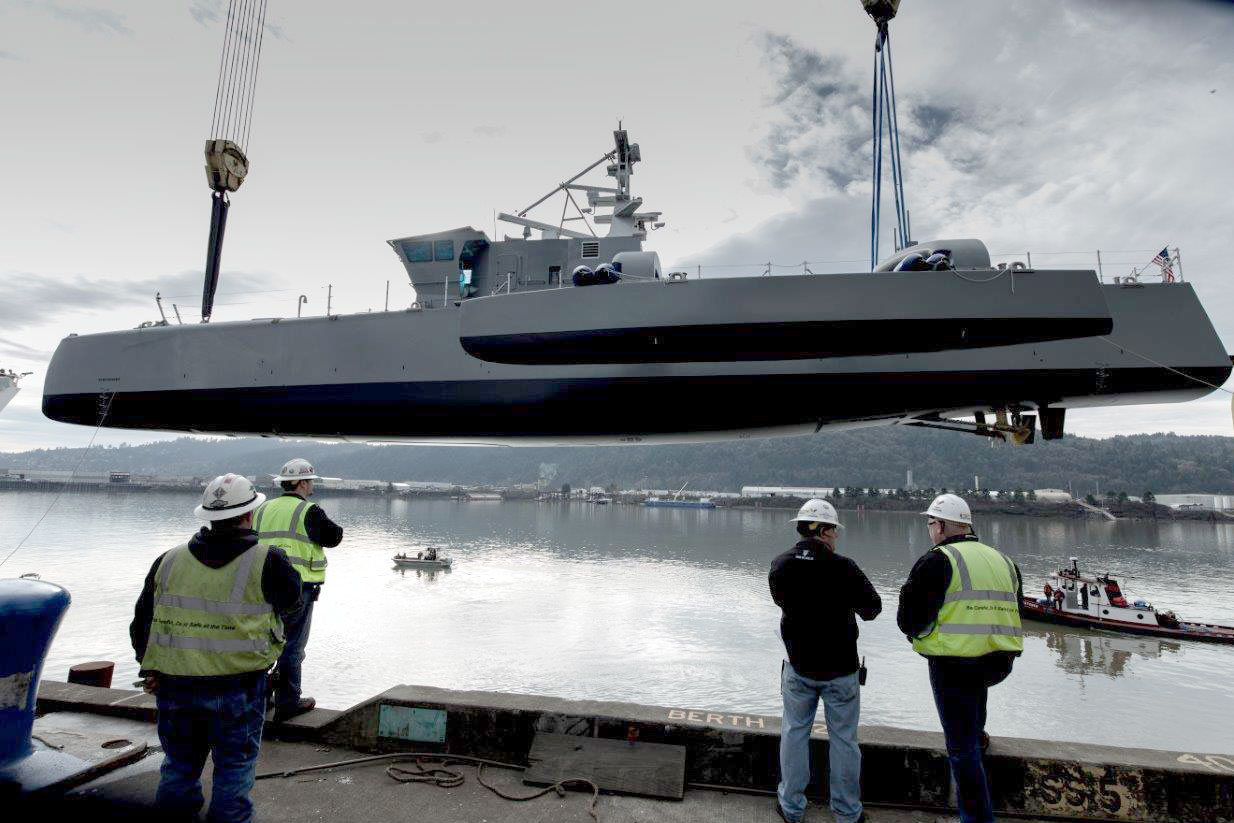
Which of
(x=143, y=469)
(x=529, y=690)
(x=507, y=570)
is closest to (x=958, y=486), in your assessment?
(x=507, y=570)

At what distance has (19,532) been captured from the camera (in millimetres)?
38938

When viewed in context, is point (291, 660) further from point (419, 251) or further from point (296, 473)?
point (419, 251)

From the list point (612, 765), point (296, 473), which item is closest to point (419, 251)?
point (296, 473)

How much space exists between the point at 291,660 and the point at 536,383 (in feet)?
11.9

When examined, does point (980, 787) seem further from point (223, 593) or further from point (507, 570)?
point (507, 570)

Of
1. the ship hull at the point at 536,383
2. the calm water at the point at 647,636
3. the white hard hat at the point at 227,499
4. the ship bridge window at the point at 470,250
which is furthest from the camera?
the calm water at the point at 647,636

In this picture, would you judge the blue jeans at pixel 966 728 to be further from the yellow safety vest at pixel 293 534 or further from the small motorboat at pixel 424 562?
the small motorboat at pixel 424 562

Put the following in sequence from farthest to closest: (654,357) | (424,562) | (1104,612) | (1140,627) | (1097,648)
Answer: (424,562)
(1104,612)
(1140,627)
(1097,648)
(654,357)

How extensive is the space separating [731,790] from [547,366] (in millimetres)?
4389

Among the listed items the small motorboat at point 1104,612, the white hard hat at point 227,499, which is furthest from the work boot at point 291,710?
the small motorboat at point 1104,612

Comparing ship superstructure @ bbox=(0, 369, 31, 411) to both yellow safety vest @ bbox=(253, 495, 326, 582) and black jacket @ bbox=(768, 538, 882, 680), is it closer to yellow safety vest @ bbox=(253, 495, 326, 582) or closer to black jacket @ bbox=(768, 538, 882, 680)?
yellow safety vest @ bbox=(253, 495, 326, 582)

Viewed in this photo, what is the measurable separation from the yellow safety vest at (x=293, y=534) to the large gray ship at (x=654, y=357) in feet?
9.44

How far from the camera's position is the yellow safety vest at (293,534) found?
3527mm

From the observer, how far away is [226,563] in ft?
7.61
